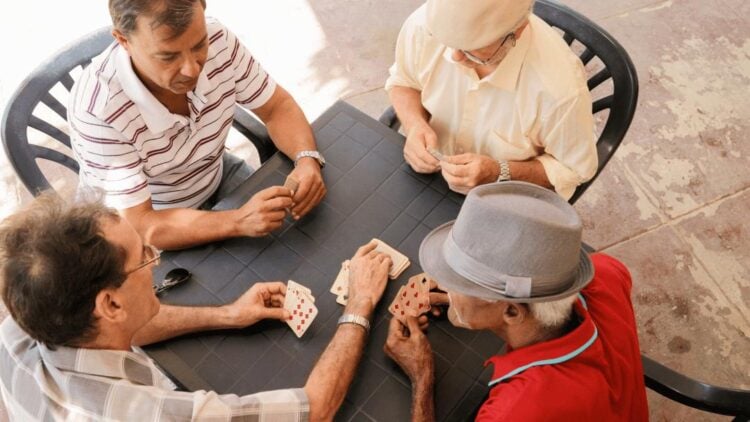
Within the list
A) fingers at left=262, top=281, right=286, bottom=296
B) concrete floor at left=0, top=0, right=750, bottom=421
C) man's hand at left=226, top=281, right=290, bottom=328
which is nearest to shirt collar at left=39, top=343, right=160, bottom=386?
man's hand at left=226, top=281, right=290, bottom=328

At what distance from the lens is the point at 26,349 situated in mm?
1724

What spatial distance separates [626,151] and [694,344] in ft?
3.92

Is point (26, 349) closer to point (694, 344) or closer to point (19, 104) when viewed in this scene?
point (19, 104)

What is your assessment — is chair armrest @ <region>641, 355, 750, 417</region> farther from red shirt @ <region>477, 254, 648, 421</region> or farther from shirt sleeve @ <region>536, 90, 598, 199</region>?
shirt sleeve @ <region>536, 90, 598, 199</region>

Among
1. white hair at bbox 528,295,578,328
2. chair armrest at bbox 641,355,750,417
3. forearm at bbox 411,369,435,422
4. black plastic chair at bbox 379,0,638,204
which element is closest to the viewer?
white hair at bbox 528,295,578,328

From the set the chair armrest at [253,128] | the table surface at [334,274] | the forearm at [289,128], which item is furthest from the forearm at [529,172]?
the chair armrest at [253,128]

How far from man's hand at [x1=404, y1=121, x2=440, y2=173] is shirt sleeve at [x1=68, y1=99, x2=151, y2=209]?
95 centimetres

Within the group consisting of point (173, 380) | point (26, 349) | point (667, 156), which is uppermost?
point (26, 349)

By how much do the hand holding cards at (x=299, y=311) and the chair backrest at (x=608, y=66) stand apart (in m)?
1.18

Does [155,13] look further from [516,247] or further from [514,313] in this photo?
[514,313]

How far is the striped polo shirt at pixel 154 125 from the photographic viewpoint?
2051 millimetres

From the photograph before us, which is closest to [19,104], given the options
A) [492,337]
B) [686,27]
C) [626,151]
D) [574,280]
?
[492,337]

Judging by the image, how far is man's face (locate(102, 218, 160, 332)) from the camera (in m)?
1.69

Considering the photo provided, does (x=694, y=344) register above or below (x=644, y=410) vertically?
below
